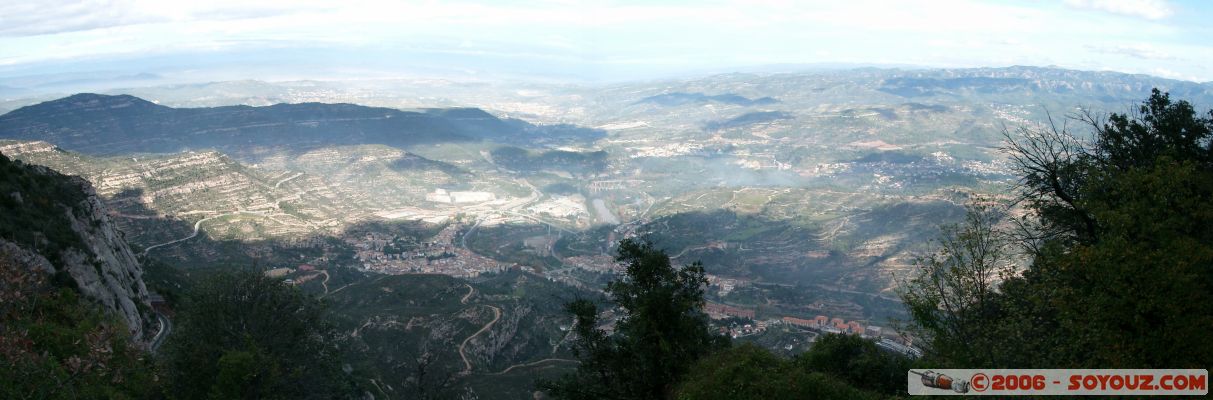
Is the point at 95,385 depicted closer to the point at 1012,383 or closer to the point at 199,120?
the point at 1012,383

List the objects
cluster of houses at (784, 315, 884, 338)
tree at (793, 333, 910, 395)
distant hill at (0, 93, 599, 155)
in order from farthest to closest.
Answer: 1. distant hill at (0, 93, 599, 155)
2. cluster of houses at (784, 315, 884, 338)
3. tree at (793, 333, 910, 395)

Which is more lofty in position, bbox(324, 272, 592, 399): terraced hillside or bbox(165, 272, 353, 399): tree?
bbox(165, 272, 353, 399): tree

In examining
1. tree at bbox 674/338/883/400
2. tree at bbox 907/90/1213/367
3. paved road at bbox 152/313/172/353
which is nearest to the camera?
tree at bbox 907/90/1213/367

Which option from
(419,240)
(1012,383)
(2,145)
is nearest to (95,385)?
(1012,383)

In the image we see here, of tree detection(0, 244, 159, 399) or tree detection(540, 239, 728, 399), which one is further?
tree detection(540, 239, 728, 399)

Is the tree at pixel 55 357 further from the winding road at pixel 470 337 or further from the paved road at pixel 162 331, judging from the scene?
the winding road at pixel 470 337

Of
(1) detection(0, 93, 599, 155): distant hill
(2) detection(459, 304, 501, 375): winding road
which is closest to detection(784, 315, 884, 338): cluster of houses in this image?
(2) detection(459, 304, 501, 375): winding road

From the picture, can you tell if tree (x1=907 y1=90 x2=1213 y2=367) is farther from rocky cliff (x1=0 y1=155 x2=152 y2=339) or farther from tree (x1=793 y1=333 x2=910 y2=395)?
rocky cliff (x1=0 y1=155 x2=152 y2=339)
